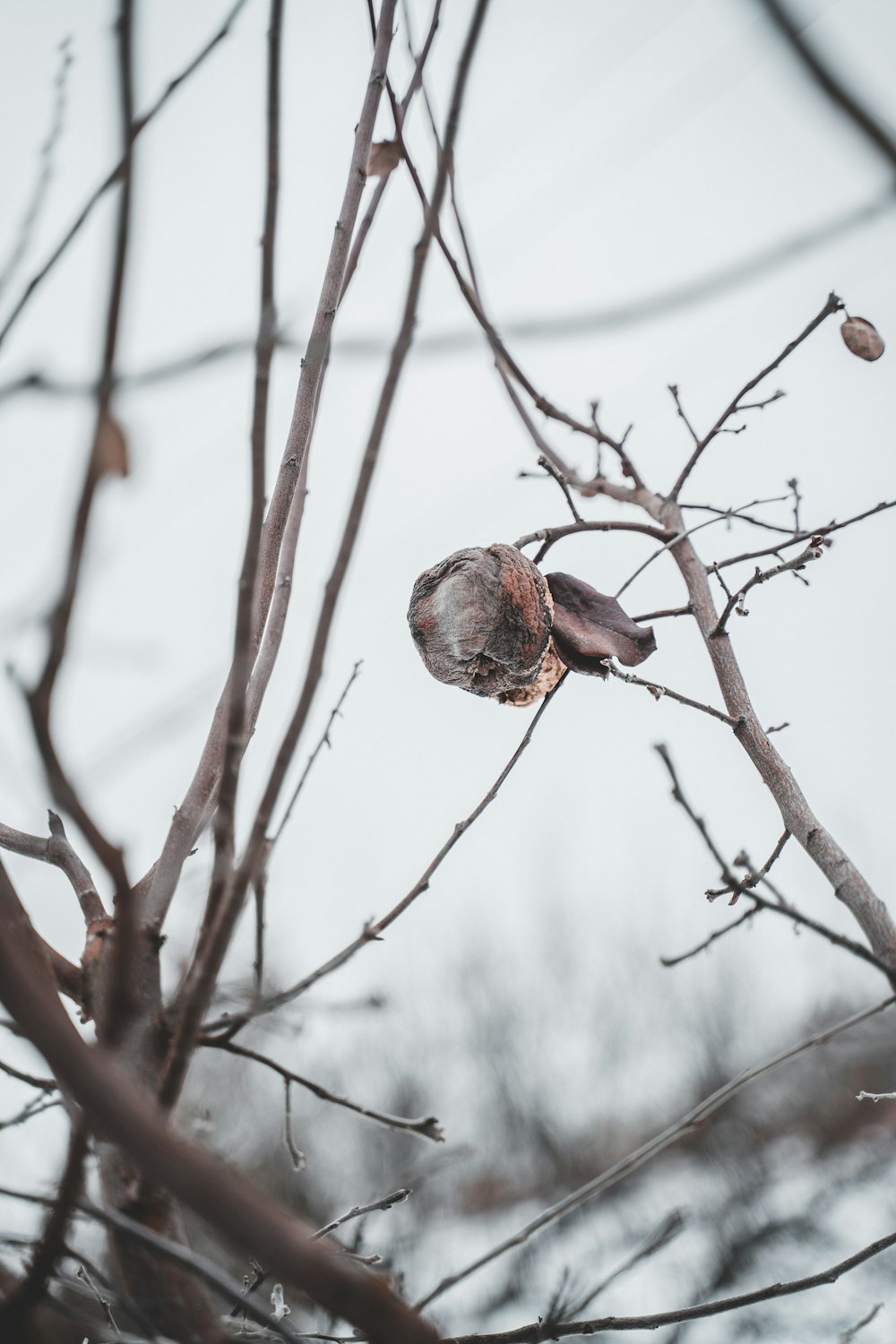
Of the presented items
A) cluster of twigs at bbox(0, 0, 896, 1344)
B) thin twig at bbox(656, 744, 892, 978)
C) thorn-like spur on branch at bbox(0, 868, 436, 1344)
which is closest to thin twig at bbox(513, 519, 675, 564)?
cluster of twigs at bbox(0, 0, 896, 1344)

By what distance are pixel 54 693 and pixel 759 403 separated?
3.91 ft

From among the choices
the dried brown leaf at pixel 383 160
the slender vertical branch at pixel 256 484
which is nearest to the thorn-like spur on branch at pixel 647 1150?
the slender vertical branch at pixel 256 484

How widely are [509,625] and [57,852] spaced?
2.11 feet

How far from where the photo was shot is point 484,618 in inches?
50.6

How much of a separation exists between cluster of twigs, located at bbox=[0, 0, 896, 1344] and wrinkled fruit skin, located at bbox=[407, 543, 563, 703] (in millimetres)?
81

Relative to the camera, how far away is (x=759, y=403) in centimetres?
141

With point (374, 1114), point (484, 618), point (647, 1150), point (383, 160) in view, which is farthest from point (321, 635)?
point (383, 160)

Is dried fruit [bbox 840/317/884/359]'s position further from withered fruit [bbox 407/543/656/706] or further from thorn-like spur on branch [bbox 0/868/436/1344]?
thorn-like spur on branch [bbox 0/868/436/1344]

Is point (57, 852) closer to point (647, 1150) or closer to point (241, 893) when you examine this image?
point (241, 893)

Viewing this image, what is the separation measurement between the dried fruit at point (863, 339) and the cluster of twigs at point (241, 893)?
0.40 ft

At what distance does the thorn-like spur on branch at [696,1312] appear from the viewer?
0.86m

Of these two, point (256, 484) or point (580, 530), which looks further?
point (580, 530)

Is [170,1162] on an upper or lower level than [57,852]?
lower

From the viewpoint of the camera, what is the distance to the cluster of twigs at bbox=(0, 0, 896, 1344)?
51 cm
